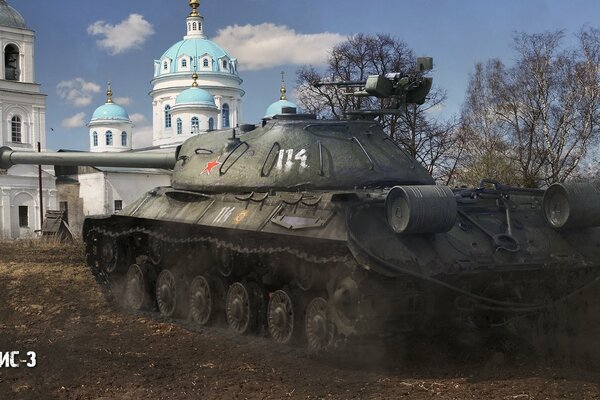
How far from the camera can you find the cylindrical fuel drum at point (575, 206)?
26.6ft

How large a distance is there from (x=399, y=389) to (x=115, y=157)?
7.92 meters

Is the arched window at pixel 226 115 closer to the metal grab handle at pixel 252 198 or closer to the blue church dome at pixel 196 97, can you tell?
the blue church dome at pixel 196 97

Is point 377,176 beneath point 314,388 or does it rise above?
above

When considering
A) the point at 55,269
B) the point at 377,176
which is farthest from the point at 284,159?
the point at 55,269

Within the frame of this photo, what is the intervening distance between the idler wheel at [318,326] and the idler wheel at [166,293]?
321cm

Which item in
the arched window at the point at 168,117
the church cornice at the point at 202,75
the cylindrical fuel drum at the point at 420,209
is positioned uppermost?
the church cornice at the point at 202,75

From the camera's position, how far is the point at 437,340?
8734 mm

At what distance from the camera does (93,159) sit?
43.8ft

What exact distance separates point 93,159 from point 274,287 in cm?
550

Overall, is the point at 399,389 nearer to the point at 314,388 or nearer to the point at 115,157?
the point at 314,388

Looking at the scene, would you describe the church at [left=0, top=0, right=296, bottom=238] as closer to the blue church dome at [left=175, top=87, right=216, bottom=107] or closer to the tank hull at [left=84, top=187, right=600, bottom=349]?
the blue church dome at [left=175, top=87, right=216, bottom=107]

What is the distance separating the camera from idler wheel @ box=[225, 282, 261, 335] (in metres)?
9.37

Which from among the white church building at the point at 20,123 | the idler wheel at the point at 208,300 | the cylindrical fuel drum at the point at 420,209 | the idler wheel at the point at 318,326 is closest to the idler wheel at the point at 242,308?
the idler wheel at the point at 208,300

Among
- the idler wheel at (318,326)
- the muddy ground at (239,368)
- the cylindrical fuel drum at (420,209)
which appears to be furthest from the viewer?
the idler wheel at (318,326)
